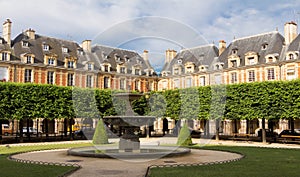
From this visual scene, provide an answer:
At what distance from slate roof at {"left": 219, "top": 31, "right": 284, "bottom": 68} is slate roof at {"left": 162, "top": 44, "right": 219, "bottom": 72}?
5.44 ft

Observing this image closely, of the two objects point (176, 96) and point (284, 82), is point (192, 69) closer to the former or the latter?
point (176, 96)

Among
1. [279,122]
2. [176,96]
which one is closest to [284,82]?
[176,96]

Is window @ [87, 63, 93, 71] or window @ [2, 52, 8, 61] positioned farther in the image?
window @ [87, 63, 93, 71]

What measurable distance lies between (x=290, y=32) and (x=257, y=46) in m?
4.08

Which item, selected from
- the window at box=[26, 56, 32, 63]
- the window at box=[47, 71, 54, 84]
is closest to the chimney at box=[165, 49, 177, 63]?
the window at box=[47, 71, 54, 84]

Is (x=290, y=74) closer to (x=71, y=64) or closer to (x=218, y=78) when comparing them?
(x=218, y=78)

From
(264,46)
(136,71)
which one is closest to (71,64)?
(136,71)

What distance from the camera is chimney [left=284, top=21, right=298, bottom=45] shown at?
3666 cm

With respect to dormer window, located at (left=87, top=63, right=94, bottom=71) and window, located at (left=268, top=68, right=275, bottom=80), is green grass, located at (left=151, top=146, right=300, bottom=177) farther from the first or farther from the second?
dormer window, located at (left=87, top=63, right=94, bottom=71)

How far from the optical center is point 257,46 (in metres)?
39.5

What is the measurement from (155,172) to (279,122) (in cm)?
3162

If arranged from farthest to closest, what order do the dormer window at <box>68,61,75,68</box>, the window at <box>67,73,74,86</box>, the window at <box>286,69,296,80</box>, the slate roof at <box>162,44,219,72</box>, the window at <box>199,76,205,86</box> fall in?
1. the slate roof at <box>162,44,219,72</box>
2. the window at <box>199,76,205,86</box>
3. the dormer window at <box>68,61,75,68</box>
4. the window at <box>67,73,74,86</box>
5. the window at <box>286,69,296,80</box>

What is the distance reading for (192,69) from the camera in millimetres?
44438

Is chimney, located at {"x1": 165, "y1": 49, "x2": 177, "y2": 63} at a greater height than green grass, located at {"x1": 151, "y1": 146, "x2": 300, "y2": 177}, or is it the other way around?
chimney, located at {"x1": 165, "y1": 49, "x2": 177, "y2": 63}
